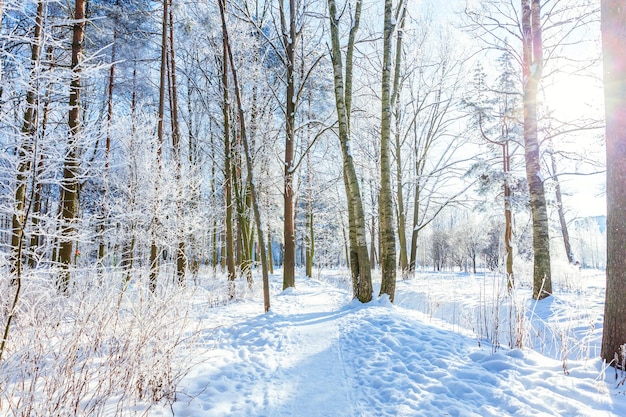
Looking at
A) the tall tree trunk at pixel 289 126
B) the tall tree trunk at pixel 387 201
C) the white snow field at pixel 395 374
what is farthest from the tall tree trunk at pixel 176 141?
the tall tree trunk at pixel 387 201

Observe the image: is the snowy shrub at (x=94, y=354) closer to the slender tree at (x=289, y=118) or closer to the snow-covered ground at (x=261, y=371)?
the snow-covered ground at (x=261, y=371)

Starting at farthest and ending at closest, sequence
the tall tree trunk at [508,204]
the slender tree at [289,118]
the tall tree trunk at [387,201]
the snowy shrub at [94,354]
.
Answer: the tall tree trunk at [508,204], the slender tree at [289,118], the tall tree trunk at [387,201], the snowy shrub at [94,354]

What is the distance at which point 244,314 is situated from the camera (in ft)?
21.0

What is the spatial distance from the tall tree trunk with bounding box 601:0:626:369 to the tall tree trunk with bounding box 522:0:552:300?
4138mm

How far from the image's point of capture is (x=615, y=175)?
2977mm

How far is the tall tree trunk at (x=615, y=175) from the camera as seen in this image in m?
2.93

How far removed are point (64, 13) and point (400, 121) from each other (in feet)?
40.5

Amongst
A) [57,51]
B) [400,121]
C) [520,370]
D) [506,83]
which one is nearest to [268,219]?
[400,121]

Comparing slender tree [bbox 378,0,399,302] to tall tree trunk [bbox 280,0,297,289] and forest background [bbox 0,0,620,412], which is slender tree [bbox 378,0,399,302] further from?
tall tree trunk [bbox 280,0,297,289]

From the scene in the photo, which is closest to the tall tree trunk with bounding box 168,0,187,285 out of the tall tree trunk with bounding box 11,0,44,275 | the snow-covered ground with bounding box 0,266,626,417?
the tall tree trunk with bounding box 11,0,44,275

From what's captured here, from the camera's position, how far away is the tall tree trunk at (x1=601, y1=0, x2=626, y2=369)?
2928 millimetres

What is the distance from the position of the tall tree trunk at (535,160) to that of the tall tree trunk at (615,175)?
A: 163 inches

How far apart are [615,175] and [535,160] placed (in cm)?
483

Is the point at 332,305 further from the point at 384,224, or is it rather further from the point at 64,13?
the point at 64,13
